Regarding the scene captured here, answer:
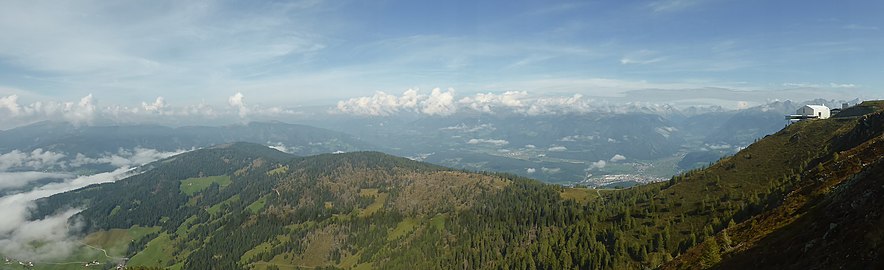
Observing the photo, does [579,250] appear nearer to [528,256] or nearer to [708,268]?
[528,256]

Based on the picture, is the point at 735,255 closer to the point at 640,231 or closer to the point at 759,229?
the point at 759,229

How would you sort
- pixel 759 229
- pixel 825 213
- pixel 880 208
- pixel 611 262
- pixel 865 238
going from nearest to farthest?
pixel 865 238
pixel 880 208
pixel 825 213
pixel 759 229
pixel 611 262

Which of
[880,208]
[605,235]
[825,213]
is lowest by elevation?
[605,235]

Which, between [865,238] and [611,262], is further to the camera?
[611,262]

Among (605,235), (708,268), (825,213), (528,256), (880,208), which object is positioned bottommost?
(528,256)

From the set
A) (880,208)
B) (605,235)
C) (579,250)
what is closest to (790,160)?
(605,235)

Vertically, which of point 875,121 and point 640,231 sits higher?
point 875,121

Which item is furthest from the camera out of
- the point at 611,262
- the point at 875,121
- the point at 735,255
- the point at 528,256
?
the point at 528,256

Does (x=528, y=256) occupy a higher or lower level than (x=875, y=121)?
lower

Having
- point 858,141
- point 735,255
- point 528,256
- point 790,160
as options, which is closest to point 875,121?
point 858,141
